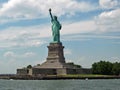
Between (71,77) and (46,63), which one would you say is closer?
(71,77)

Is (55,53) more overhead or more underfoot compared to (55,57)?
more overhead

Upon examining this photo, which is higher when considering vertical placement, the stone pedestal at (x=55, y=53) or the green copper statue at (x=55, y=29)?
the green copper statue at (x=55, y=29)

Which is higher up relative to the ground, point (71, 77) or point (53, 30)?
point (53, 30)

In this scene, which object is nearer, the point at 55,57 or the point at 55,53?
→ the point at 55,57

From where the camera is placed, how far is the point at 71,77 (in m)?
103

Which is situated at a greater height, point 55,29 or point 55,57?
point 55,29

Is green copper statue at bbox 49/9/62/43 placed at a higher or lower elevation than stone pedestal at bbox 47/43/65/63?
higher

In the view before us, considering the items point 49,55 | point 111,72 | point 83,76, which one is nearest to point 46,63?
point 49,55

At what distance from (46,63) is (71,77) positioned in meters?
11.5

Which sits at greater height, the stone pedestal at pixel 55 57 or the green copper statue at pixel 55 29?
the green copper statue at pixel 55 29

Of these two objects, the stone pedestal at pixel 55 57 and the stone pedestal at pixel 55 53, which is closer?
the stone pedestal at pixel 55 57

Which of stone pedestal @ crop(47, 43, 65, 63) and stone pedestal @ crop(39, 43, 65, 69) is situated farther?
stone pedestal @ crop(47, 43, 65, 63)

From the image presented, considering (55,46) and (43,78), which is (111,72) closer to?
(55,46)

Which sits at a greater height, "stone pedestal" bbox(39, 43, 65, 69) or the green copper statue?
the green copper statue
